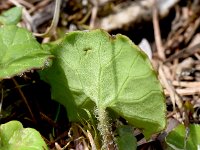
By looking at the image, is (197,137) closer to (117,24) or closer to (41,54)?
(41,54)

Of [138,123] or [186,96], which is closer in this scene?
[138,123]

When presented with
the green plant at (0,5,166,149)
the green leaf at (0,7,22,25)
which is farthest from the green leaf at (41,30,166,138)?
the green leaf at (0,7,22,25)

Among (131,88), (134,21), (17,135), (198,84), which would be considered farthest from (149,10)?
(17,135)

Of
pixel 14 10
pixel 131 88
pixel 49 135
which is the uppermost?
pixel 14 10

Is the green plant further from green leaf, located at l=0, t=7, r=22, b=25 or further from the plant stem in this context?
green leaf, located at l=0, t=7, r=22, b=25

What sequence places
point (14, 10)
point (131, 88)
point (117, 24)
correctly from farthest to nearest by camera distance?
1. point (117, 24)
2. point (14, 10)
3. point (131, 88)

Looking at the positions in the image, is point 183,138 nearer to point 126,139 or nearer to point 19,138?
point 126,139

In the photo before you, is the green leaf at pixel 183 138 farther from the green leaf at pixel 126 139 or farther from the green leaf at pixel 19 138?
the green leaf at pixel 19 138
